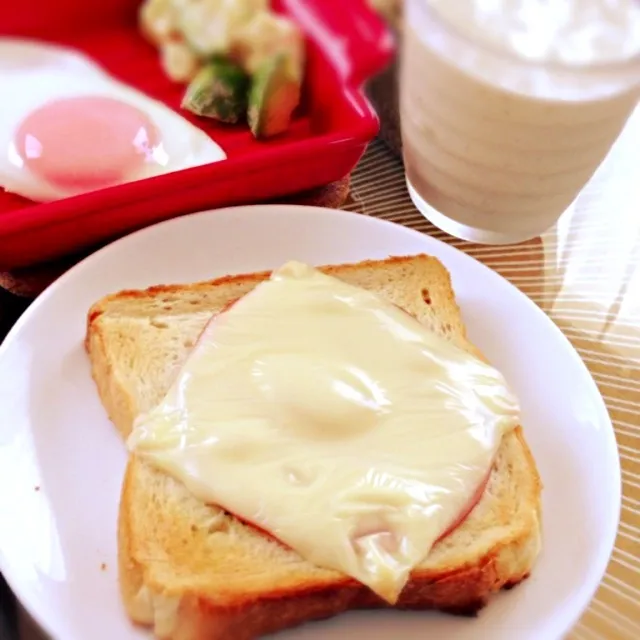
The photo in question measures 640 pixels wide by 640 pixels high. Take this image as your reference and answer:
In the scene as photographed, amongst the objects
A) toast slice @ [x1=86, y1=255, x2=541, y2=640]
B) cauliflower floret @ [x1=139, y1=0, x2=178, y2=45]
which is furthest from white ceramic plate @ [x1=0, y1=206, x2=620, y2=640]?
cauliflower floret @ [x1=139, y1=0, x2=178, y2=45]

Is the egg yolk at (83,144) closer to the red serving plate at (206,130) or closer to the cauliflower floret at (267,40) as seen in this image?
the red serving plate at (206,130)

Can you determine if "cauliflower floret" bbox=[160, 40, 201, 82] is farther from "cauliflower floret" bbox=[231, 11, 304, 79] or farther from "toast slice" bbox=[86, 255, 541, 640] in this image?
"toast slice" bbox=[86, 255, 541, 640]

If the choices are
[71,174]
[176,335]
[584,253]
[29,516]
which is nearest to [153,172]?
[71,174]

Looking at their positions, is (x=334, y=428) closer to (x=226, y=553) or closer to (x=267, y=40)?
(x=226, y=553)

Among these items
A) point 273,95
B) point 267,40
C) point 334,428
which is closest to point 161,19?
point 267,40

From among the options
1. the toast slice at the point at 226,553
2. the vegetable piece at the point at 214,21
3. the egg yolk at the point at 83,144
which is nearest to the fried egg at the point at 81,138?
the egg yolk at the point at 83,144
